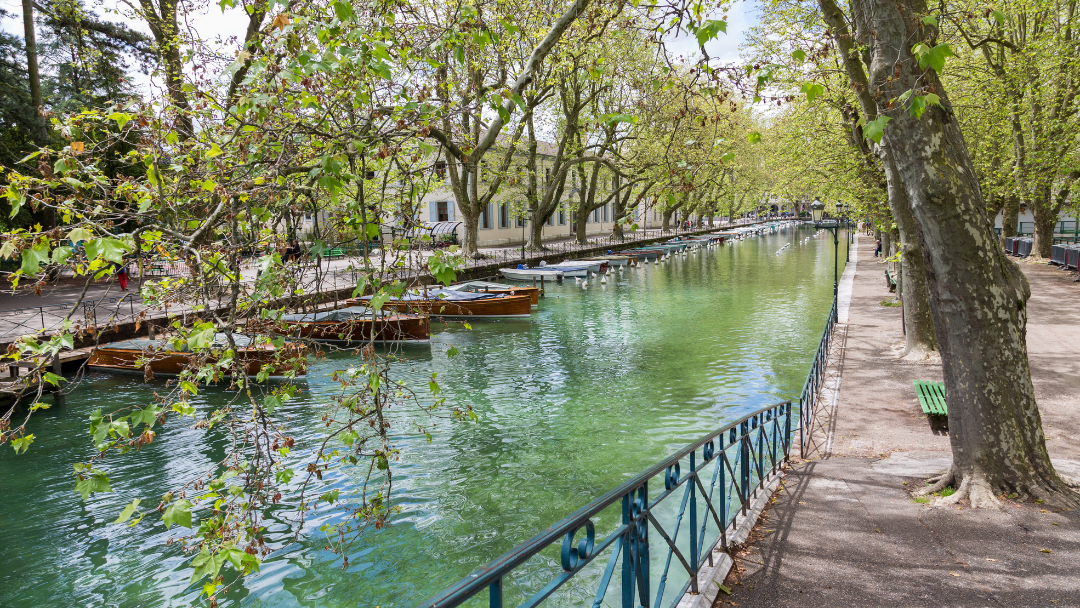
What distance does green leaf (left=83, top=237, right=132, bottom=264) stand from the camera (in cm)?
257

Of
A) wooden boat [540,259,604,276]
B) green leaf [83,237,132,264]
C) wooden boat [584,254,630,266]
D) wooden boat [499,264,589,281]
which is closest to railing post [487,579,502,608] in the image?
green leaf [83,237,132,264]

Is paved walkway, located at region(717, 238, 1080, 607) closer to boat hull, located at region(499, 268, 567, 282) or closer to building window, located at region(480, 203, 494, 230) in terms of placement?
boat hull, located at region(499, 268, 567, 282)

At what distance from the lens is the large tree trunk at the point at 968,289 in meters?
5.38

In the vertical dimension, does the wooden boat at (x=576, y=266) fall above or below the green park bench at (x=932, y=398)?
above

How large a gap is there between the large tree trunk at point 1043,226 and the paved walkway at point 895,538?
75.3 feet

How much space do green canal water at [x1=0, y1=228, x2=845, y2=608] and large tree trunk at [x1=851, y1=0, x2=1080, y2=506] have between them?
367cm

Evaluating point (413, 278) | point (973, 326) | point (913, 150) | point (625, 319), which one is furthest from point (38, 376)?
point (625, 319)

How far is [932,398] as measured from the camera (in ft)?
28.9

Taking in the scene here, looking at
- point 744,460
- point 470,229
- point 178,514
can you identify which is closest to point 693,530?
point 744,460

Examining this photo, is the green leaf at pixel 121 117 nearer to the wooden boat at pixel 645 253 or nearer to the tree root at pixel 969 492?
the tree root at pixel 969 492

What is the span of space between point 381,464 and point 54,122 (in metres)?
2.43

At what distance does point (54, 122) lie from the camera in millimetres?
3246

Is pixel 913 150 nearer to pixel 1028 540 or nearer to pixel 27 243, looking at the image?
pixel 1028 540

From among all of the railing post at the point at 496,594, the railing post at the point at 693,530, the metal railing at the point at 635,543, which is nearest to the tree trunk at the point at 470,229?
the metal railing at the point at 635,543
